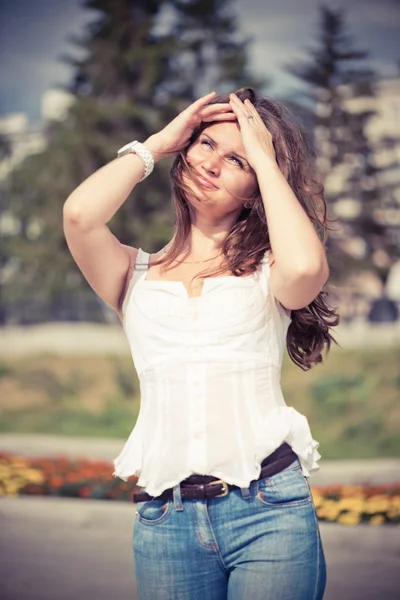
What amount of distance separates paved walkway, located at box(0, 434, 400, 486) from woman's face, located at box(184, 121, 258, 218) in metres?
4.76

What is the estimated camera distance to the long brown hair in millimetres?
2260

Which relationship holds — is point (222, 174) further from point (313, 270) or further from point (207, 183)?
point (313, 270)

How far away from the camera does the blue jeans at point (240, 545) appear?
1.98 meters

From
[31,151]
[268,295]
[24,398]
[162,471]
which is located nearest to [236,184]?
[268,295]

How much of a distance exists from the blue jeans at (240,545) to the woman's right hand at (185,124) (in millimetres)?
856

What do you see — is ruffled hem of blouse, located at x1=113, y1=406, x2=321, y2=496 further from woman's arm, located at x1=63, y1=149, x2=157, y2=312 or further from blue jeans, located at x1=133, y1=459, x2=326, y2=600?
woman's arm, located at x1=63, y1=149, x2=157, y2=312

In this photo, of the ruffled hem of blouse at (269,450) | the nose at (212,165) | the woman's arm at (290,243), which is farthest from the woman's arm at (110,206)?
the ruffled hem of blouse at (269,450)

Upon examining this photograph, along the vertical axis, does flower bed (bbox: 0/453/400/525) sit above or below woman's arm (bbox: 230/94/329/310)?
below

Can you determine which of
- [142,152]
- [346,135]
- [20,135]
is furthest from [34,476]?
[20,135]

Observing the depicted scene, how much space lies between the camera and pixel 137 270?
7.50 feet

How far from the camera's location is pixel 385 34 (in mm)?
21641

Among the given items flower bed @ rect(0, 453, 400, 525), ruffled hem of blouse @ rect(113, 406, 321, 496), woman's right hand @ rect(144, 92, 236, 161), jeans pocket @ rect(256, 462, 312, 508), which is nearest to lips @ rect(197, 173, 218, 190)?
woman's right hand @ rect(144, 92, 236, 161)

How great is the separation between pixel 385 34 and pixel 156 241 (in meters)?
7.75

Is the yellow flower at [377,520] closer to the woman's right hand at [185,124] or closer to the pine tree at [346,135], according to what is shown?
the woman's right hand at [185,124]
